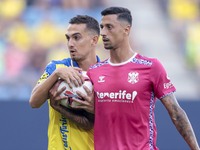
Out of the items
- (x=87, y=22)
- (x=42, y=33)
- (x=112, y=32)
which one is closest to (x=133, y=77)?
(x=112, y=32)

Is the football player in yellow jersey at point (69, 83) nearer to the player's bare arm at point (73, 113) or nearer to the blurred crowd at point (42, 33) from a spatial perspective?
the player's bare arm at point (73, 113)

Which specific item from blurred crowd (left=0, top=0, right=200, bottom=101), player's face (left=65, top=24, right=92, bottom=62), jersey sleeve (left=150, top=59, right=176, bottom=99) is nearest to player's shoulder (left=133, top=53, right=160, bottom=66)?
jersey sleeve (left=150, top=59, right=176, bottom=99)

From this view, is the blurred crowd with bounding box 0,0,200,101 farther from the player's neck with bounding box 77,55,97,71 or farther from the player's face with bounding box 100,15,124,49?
the player's face with bounding box 100,15,124,49

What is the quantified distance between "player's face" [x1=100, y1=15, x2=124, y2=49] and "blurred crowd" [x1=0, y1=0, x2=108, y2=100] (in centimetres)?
514

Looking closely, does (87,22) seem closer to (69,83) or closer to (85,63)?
(85,63)

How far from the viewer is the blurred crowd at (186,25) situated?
9.55m

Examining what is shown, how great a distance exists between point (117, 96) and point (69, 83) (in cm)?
52

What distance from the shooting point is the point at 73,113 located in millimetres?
3678

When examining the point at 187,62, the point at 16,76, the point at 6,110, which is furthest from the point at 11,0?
the point at 187,62

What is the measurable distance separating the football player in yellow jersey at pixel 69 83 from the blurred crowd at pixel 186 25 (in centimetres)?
594

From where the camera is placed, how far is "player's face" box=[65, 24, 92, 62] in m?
3.94

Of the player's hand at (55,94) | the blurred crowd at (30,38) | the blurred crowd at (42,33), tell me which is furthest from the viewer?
the blurred crowd at (42,33)

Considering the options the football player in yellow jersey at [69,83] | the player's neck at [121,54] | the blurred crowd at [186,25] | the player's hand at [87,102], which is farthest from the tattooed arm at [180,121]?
the blurred crowd at [186,25]

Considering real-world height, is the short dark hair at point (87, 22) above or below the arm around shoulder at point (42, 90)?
above
